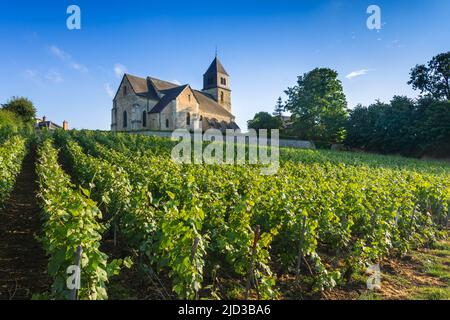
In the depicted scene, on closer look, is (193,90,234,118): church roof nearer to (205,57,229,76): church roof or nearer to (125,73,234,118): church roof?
(125,73,234,118): church roof

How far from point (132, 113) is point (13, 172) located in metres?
35.9

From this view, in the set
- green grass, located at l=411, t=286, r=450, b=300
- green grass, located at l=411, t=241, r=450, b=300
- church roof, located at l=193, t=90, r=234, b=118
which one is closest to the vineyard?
green grass, located at l=411, t=241, r=450, b=300

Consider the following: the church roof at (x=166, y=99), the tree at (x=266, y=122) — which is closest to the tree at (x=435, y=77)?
the tree at (x=266, y=122)

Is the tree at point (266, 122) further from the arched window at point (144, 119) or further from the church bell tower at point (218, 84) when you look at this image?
the arched window at point (144, 119)

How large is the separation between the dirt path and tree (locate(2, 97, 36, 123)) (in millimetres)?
42426

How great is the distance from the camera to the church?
43500 millimetres

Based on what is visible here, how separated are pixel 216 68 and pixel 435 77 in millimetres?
35134

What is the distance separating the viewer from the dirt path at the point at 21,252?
4418 millimetres

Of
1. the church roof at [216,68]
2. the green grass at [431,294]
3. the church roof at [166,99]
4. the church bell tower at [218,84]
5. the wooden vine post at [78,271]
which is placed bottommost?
the green grass at [431,294]

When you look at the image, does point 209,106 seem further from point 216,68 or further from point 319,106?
point 319,106

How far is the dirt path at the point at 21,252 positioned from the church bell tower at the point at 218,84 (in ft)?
163

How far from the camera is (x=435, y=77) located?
151 feet

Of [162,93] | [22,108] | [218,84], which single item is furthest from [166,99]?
[22,108]
